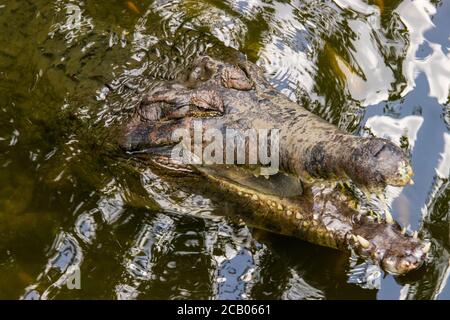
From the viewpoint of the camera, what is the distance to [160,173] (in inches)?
205

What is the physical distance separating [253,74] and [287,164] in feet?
3.52

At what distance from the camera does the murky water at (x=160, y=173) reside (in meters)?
4.95

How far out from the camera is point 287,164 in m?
4.47

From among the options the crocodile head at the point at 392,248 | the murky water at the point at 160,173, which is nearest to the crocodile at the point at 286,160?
the crocodile head at the point at 392,248

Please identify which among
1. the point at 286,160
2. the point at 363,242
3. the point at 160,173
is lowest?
the point at 160,173

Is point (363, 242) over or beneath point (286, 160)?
beneath

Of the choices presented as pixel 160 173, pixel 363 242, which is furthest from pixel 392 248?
pixel 160 173

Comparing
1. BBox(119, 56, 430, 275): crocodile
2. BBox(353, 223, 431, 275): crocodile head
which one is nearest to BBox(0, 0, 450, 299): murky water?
BBox(119, 56, 430, 275): crocodile

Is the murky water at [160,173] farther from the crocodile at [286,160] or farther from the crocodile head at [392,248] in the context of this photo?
the crocodile head at [392,248]

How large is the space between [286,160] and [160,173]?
116 centimetres

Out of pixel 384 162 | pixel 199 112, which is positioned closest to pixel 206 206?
pixel 199 112

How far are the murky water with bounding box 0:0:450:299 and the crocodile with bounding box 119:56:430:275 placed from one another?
22 centimetres

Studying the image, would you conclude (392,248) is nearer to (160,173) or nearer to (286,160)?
(286,160)

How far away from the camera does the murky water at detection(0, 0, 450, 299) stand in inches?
195
